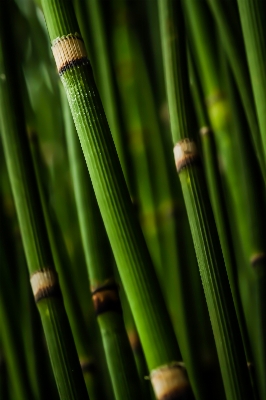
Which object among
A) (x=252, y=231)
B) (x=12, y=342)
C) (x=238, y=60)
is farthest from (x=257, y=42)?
A: (x=12, y=342)

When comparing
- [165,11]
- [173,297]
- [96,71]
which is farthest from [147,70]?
[173,297]

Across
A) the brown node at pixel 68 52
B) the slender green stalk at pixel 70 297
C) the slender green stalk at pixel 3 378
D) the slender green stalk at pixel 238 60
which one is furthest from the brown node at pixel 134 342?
the brown node at pixel 68 52

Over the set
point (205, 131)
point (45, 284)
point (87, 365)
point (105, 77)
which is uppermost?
point (105, 77)

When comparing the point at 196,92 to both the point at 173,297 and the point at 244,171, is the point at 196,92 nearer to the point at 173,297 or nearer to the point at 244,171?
the point at 244,171

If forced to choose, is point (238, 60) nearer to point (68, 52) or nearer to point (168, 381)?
point (68, 52)

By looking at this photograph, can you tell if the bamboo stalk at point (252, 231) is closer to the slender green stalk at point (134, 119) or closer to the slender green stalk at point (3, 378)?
the slender green stalk at point (134, 119)
